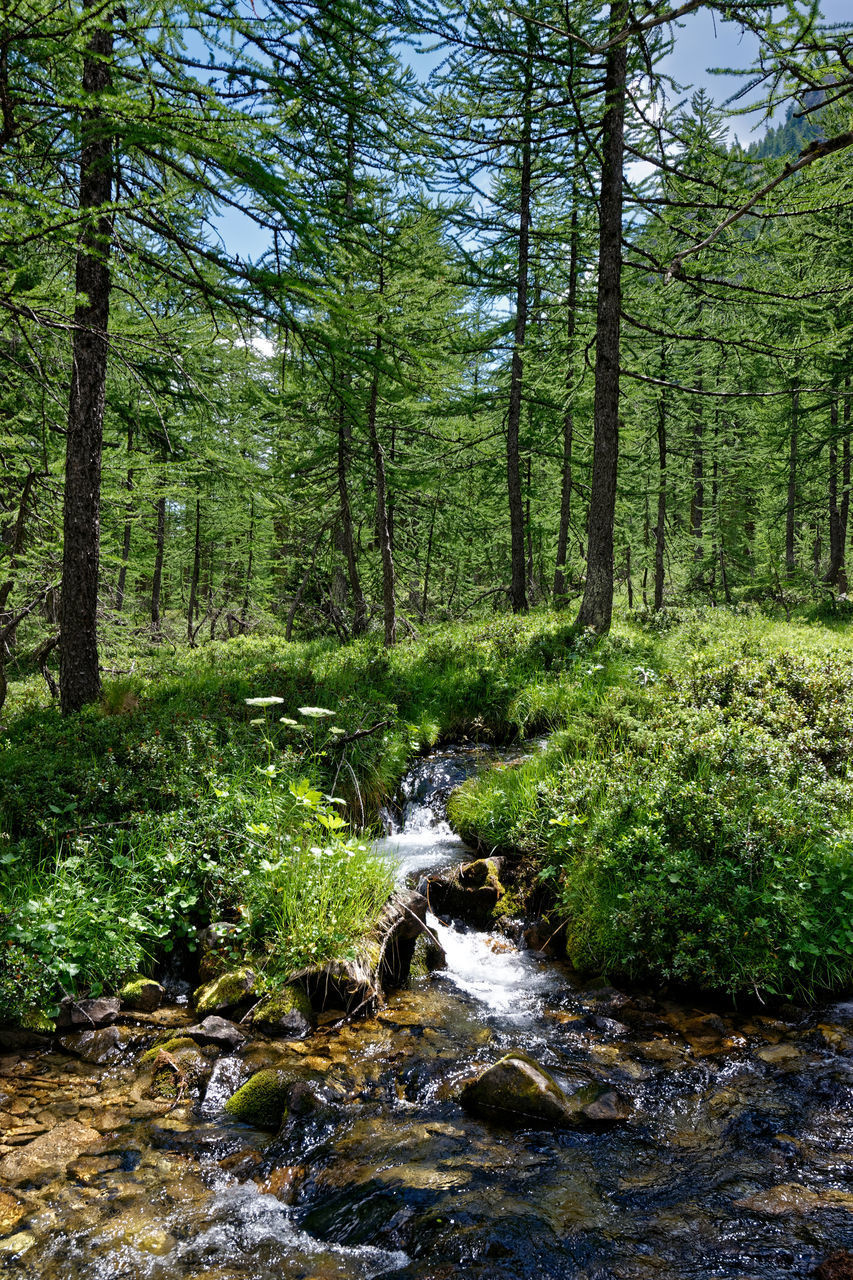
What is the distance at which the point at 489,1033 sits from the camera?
15.1ft

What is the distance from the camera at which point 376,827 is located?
7.84 meters

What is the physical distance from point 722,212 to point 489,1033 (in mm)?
15763

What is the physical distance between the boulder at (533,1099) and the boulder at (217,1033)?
5.27ft

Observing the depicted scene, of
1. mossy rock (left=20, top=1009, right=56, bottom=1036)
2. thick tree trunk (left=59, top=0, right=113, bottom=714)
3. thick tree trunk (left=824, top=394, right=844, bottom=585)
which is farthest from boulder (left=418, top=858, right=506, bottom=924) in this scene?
thick tree trunk (left=824, top=394, right=844, bottom=585)

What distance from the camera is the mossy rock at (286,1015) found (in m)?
4.52

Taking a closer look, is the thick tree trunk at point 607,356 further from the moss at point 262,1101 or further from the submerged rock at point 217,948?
the moss at point 262,1101

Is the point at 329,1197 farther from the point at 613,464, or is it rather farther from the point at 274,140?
the point at 613,464

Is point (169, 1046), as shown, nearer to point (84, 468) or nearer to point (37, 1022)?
point (37, 1022)

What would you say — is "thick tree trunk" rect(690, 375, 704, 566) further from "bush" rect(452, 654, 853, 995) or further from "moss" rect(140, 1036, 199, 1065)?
"moss" rect(140, 1036, 199, 1065)

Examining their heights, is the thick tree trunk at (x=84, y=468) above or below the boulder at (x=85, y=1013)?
above

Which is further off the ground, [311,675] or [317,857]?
[311,675]

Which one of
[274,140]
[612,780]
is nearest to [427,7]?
[274,140]

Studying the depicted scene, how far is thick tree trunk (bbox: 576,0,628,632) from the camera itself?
35.9ft

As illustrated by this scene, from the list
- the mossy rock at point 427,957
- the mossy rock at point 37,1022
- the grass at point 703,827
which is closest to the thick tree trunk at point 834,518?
the grass at point 703,827
